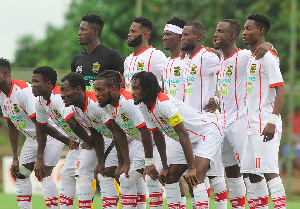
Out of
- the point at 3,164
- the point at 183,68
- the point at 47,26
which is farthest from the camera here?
the point at 47,26

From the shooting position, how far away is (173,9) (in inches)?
1226

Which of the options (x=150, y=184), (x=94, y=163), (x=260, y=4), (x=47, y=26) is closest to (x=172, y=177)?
(x=150, y=184)

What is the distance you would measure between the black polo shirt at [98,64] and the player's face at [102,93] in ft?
3.83

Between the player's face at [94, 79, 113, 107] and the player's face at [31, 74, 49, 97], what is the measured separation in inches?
43.8

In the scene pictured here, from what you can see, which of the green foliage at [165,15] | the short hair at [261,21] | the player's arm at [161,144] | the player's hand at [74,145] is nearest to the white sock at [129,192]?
the player's arm at [161,144]

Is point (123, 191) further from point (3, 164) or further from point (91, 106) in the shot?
point (3, 164)

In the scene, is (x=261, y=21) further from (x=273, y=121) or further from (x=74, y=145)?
(x=74, y=145)

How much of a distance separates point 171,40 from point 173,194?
248cm

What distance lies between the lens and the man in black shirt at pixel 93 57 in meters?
10.3

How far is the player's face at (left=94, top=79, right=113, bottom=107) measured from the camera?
359 inches

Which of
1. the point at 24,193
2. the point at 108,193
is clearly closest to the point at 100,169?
the point at 108,193

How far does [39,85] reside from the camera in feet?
32.6

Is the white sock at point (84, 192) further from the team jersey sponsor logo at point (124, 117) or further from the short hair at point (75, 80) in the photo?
the short hair at point (75, 80)

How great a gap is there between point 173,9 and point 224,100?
2162 cm
